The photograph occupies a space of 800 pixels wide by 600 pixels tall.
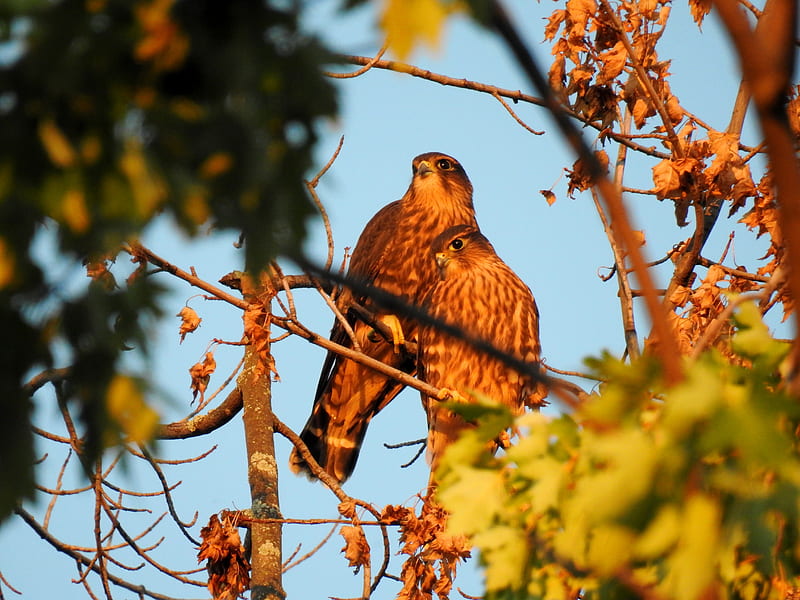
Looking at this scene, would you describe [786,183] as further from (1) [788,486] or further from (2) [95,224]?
(2) [95,224]

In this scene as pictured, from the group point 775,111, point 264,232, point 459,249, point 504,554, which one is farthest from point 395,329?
point 775,111

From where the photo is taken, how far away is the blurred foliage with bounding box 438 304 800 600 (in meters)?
0.98

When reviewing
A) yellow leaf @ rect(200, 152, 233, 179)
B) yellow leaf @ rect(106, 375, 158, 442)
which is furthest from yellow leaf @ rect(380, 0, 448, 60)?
yellow leaf @ rect(106, 375, 158, 442)

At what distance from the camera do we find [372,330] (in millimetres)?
6332

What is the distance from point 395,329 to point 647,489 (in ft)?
16.2

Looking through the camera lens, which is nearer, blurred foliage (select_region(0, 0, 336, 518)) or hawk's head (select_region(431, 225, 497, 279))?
blurred foliage (select_region(0, 0, 336, 518))

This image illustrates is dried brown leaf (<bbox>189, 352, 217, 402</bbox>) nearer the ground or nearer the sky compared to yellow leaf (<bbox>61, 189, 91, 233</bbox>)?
nearer the sky

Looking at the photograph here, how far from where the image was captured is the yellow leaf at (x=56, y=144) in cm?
100

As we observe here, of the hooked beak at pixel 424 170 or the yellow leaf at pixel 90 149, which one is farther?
the hooked beak at pixel 424 170

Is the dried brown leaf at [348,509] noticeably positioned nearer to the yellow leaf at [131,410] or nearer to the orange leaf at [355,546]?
the orange leaf at [355,546]

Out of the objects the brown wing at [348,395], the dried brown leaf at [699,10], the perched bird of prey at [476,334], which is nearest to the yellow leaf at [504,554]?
the dried brown leaf at [699,10]

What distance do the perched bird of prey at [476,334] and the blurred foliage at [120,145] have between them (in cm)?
414

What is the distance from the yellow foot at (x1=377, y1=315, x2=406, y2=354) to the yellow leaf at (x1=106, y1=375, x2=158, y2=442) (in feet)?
15.7

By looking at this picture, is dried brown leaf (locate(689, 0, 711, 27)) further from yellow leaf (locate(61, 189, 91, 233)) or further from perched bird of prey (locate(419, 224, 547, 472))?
yellow leaf (locate(61, 189, 91, 233))
